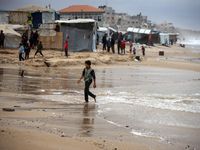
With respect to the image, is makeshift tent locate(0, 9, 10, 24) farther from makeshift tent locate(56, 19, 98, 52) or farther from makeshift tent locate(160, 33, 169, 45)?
makeshift tent locate(160, 33, 169, 45)

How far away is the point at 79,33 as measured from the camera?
28094 millimetres

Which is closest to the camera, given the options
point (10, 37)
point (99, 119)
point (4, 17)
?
point (99, 119)

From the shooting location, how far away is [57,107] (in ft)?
24.6

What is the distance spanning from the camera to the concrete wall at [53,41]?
27797 millimetres

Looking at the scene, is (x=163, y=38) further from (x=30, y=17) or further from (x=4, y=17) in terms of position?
(x=4, y=17)

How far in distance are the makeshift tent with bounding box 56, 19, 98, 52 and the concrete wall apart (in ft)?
1.66

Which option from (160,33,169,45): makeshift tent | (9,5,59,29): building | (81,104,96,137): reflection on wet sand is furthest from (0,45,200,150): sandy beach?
(160,33,169,45): makeshift tent

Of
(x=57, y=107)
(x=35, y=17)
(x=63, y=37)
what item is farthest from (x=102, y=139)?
(x=35, y=17)

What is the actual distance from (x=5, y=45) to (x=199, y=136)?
25.0 metres

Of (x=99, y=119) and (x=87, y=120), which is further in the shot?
(x=99, y=119)

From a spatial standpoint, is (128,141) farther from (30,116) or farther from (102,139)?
(30,116)

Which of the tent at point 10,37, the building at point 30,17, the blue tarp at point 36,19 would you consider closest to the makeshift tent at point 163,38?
the building at point 30,17

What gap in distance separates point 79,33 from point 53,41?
2767 millimetres

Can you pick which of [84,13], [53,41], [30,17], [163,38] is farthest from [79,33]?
[163,38]
